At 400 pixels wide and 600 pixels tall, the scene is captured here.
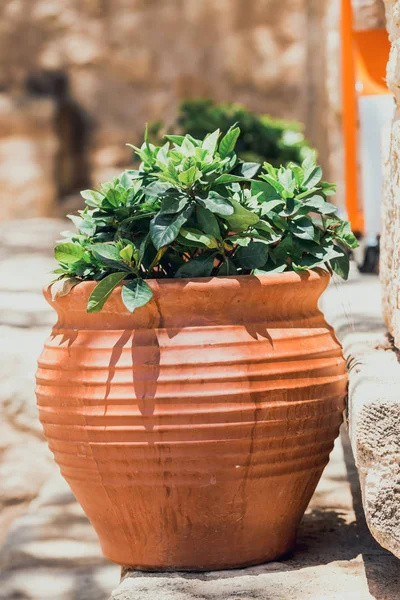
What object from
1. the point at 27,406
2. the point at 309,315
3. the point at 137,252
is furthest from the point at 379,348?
the point at 27,406

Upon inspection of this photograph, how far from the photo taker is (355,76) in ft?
10.8

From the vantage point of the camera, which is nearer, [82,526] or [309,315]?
[309,315]

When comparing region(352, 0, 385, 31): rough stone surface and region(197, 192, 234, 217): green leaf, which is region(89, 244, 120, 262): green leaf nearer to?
region(197, 192, 234, 217): green leaf

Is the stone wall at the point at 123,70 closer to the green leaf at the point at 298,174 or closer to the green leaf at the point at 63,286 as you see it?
the green leaf at the point at 298,174

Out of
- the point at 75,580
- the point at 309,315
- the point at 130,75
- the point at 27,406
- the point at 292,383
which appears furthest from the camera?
the point at 130,75

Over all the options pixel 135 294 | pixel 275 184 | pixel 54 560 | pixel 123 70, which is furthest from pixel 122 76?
pixel 135 294

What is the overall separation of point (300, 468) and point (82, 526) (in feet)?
3.40

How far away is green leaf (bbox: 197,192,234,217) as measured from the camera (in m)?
1.45

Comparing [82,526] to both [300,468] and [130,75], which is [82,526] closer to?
[300,468]

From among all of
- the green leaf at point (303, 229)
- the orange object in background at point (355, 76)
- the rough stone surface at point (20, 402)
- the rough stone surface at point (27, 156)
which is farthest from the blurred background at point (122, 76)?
the green leaf at point (303, 229)

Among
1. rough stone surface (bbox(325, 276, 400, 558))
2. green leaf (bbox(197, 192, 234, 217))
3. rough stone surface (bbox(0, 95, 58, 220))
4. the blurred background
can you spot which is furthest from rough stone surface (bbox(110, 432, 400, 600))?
rough stone surface (bbox(0, 95, 58, 220))

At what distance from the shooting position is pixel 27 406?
9.50 feet

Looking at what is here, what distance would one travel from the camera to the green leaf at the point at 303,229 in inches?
60.5

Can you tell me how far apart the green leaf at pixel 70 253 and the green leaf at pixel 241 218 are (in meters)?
0.27
